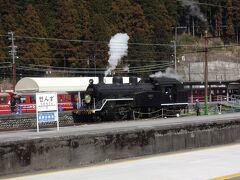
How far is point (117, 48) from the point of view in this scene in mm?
84125

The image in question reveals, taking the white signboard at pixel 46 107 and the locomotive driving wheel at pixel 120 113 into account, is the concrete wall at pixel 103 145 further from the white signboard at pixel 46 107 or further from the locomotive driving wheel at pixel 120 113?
the locomotive driving wheel at pixel 120 113

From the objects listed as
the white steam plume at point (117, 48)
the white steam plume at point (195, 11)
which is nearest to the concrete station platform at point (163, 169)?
the white steam plume at point (117, 48)

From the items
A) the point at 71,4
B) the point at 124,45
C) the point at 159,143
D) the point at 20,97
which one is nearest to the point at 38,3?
the point at 71,4

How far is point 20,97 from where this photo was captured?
4447 cm

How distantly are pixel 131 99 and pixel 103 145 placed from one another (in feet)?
57.6

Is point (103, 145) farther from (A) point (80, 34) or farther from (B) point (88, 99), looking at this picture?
(A) point (80, 34)

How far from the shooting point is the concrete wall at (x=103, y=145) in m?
11.2

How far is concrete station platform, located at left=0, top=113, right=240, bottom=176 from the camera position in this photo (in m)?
11.2

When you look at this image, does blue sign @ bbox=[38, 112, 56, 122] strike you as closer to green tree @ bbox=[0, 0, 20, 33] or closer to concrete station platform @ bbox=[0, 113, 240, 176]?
concrete station platform @ bbox=[0, 113, 240, 176]

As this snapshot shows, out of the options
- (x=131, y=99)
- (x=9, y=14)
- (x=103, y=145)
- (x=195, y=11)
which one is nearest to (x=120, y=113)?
(x=131, y=99)

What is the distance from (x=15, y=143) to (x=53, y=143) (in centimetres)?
107

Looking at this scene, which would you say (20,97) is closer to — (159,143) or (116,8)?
(159,143)

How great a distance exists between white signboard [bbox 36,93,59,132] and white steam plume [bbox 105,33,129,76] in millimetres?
56934

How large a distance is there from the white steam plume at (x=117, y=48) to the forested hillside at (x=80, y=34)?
95 centimetres
